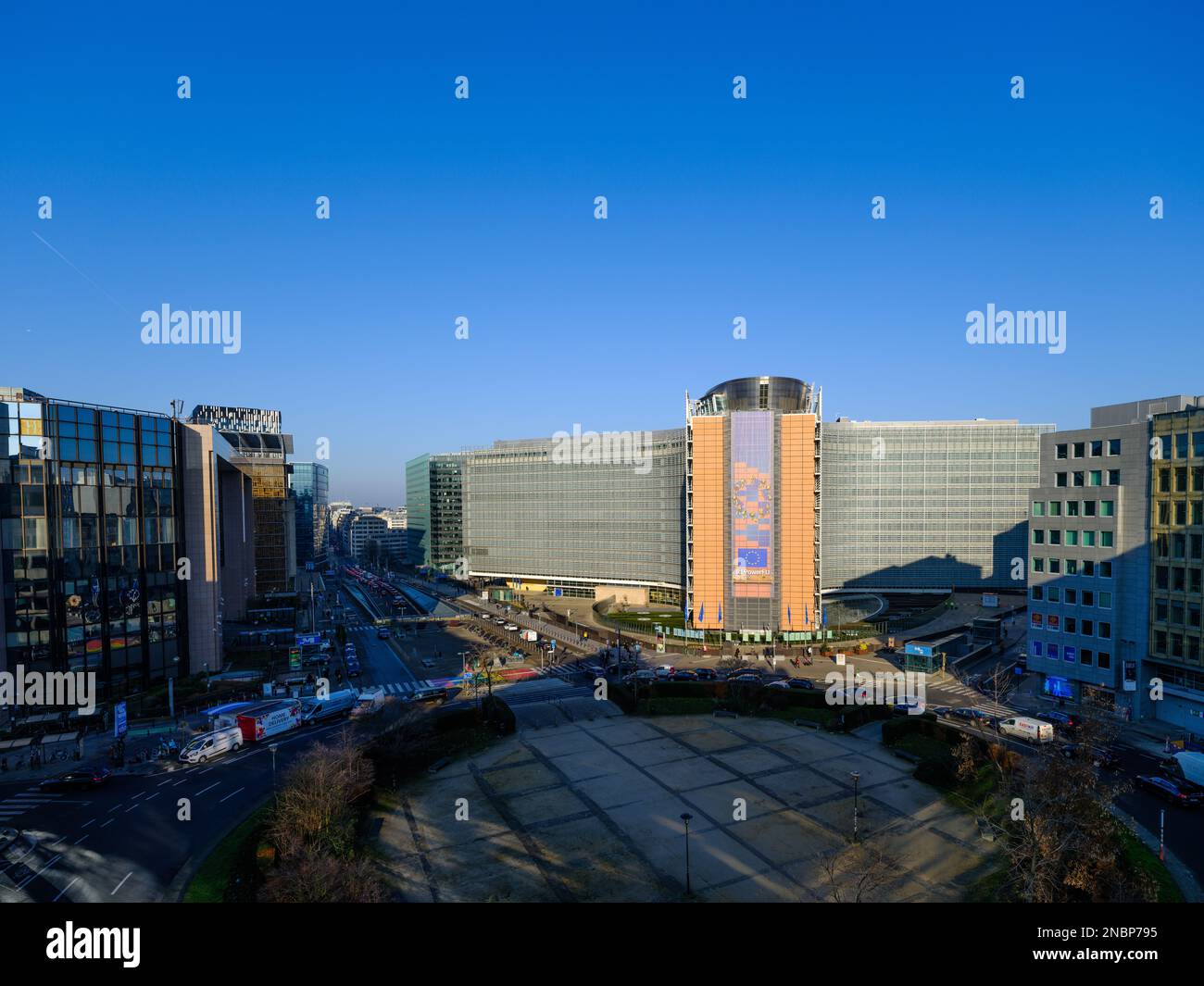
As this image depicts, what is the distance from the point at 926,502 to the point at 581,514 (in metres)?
55.7

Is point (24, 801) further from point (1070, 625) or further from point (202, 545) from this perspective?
point (1070, 625)

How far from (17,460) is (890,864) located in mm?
61990

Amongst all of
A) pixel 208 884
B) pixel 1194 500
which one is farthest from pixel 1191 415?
pixel 208 884

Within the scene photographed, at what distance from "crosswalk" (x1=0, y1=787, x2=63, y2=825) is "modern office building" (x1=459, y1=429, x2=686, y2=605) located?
7895 cm

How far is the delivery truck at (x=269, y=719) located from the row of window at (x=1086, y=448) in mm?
61952

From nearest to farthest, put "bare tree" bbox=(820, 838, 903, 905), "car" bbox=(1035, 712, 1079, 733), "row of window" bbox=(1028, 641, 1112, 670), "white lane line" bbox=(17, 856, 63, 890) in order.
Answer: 1. "bare tree" bbox=(820, 838, 903, 905)
2. "white lane line" bbox=(17, 856, 63, 890)
3. "car" bbox=(1035, 712, 1079, 733)
4. "row of window" bbox=(1028, 641, 1112, 670)

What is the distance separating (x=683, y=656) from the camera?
72.0 meters

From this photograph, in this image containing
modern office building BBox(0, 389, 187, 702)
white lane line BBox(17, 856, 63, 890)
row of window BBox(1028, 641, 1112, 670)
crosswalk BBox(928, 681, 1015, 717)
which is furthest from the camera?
crosswalk BBox(928, 681, 1015, 717)

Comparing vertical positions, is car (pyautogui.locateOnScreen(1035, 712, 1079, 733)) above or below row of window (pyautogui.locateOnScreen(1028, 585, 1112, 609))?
below

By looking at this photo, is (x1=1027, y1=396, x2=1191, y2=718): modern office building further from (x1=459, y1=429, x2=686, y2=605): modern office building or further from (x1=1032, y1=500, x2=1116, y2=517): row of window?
(x1=459, y1=429, x2=686, y2=605): modern office building

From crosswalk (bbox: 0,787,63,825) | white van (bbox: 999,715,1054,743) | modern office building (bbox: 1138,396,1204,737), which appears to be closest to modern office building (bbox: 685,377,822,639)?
white van (bbox: 999,715,1054,743)

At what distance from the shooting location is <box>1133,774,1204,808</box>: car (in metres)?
33.7

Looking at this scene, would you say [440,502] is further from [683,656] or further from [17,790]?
[17,790]

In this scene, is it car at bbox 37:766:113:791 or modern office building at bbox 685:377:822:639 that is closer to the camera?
car at bbox 37:766:113:791
